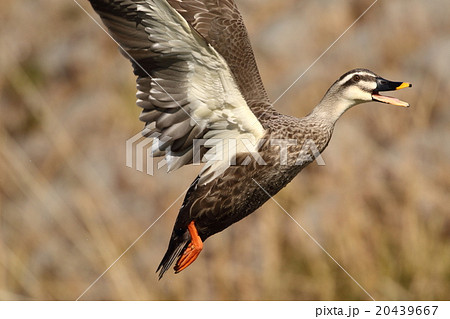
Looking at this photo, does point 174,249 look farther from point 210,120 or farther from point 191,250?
point 210,120

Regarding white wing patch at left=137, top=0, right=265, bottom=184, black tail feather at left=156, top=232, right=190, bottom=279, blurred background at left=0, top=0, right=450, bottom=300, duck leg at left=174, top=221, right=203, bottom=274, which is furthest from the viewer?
blurred background at left=0, top=0, right=450, bottom=300

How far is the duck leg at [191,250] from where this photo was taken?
7.77 ft

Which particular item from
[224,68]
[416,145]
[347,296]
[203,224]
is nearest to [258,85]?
[224,68]

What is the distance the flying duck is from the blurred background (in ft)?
7.02

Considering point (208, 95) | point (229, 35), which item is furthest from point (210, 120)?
point (229, 35)

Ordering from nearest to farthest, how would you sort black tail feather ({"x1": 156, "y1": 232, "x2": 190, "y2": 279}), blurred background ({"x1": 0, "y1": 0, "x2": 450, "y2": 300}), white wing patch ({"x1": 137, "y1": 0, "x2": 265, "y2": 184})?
white wing patch ({"x1": 137, "y1": 0, "x2": 265, "y2": 184}), black tail feather ({"x1": 156, "y1": 232, "x2": 190, "y2": 279}), blurred background ({"x1": 0, "y1": 0, "x2": 450, "y2": 300})

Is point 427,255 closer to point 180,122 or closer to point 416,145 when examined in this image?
point 416,145

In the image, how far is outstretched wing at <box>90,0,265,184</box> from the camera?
7.30 ft

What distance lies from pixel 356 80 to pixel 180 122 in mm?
554

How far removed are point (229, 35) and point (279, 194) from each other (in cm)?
281

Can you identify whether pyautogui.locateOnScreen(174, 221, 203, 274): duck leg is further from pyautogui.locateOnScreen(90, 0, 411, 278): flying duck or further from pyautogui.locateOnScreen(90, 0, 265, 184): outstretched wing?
pyautogui.locateOnScreen(90, 0, 265, 184): outstretched wing

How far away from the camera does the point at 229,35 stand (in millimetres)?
2617

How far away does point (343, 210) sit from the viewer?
539 cm

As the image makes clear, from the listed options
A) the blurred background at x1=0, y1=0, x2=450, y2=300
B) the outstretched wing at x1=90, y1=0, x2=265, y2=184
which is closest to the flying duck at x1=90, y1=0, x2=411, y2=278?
the outstretched wing at x1=90, y1=0, x2=265, y2=184
